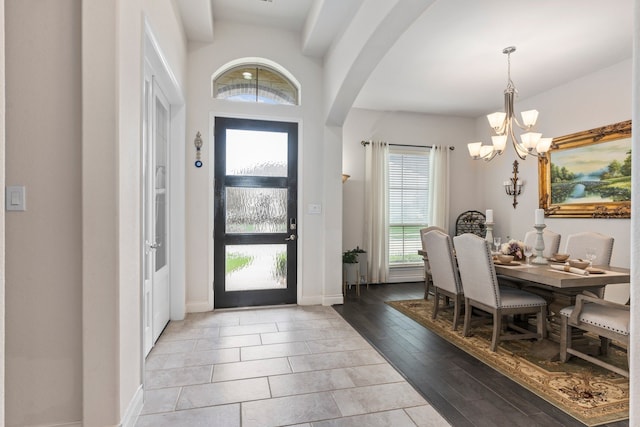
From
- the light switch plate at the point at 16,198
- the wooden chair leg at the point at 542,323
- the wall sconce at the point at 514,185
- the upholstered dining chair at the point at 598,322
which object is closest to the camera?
the light switch plate at the point at 16,198

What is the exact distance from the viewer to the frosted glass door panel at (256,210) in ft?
13.0

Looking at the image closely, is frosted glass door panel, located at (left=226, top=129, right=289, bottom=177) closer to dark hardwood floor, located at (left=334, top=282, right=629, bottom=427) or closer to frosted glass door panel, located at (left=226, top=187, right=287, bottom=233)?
frosted glass door panel, located at (left=226, top=187, right=287, bottom=233)

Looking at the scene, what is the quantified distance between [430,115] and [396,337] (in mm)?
4272

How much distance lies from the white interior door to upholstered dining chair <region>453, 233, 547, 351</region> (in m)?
2.67

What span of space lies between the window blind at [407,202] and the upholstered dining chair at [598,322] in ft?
10.5

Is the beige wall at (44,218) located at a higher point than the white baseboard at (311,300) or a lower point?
higher

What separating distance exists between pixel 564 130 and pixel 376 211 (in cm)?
287

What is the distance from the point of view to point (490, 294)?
2.82 metres

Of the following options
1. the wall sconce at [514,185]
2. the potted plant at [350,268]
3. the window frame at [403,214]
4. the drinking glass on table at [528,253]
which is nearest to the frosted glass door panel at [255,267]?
the potted plant at [350,268]

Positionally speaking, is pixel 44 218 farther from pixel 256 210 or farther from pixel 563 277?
pixel 563 277

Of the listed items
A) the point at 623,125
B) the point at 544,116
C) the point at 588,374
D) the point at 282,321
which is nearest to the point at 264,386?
the point at 282,321

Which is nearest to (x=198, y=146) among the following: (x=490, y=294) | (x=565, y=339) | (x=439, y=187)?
(x=490, y=294)

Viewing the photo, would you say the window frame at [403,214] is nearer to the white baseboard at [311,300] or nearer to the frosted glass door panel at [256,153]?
the white baseboard at [311,300]

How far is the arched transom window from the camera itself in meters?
4.01
